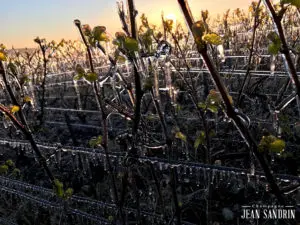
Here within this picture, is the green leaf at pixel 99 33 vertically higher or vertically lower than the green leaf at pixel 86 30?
lower

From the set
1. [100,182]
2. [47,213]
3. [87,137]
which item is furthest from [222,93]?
[87,137]

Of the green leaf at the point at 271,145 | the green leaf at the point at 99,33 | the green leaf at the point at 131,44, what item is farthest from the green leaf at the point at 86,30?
the green leaf at the point at 271,145

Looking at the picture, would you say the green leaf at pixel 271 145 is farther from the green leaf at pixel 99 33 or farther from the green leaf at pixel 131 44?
the green leaf at pixel 99 33

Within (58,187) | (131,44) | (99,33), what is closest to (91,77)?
(99,33)

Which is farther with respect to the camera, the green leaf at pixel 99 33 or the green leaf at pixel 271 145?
the green leaf at pixel 99 33

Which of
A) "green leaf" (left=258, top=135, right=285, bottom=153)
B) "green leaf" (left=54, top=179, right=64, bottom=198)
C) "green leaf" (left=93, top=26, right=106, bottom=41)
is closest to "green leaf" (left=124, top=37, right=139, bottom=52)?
"green leaf" (left=93, top=26, right=106, bottom=41)

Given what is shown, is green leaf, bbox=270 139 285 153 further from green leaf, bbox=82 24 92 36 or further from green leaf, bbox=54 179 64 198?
green leaf, bbox=54 179 64 198

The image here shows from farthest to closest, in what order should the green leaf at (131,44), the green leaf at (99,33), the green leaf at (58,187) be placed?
the green leaf at (58,187) → the green leaf at (99,33) → the green leaf at (131,44)

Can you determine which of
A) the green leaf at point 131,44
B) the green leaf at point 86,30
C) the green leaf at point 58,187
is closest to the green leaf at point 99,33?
the green leaf at point 86,30

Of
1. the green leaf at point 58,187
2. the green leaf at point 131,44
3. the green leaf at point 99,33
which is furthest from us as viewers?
the green leaf at point 58,187

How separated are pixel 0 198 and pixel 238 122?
2.90 m

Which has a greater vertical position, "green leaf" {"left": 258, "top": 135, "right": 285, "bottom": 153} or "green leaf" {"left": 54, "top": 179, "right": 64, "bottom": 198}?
"green leaf" {"left": 258, "top": 135, "right": 285, "bottom": 153}

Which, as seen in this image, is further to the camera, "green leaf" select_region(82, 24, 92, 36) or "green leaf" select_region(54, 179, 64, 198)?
"green leaf" select_region(54, 179, 64, 198)

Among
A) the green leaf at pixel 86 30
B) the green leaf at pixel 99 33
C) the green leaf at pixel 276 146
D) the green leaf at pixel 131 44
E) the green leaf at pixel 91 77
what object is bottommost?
the green leaf at pixel 276 146
